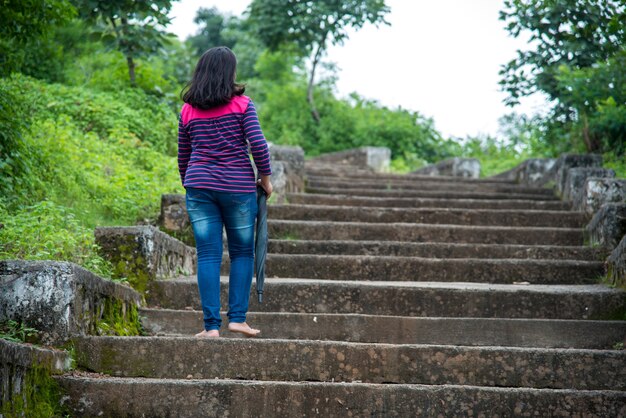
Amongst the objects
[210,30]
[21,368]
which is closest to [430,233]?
[21,368]

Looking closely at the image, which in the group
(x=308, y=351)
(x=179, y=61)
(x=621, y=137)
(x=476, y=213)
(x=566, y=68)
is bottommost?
(x=308, y=351)

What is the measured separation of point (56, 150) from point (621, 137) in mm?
7015

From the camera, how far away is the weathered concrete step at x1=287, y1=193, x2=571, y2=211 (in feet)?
29.8

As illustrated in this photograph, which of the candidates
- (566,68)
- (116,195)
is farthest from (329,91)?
(116,195)

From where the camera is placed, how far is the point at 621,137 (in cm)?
1060

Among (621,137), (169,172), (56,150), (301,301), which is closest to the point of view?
(301,301)

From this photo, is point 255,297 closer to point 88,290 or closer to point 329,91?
point 88,290

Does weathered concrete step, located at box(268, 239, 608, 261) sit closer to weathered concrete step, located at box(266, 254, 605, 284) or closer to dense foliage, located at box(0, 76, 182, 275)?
weathered concrete step, located at box(266, 254, 605, 284)

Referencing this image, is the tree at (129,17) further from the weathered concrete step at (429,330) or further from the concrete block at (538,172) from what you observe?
the weathered concrete step at (429,330)

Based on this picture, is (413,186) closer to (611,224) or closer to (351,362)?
(611,224)

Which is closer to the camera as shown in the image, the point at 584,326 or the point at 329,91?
the point at 584,326

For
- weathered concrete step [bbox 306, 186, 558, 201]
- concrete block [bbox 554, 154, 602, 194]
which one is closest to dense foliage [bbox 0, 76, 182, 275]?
weathered concrete step [bbox 306, 186, 558, 201]

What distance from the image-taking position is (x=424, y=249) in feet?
23.1

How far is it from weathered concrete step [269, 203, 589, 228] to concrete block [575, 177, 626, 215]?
15 centimetres
